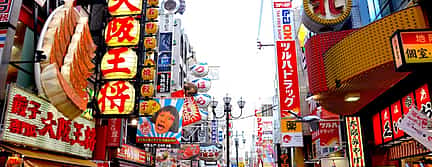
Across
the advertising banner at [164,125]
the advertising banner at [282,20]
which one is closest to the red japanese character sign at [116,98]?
the advertising banner at [164,125]

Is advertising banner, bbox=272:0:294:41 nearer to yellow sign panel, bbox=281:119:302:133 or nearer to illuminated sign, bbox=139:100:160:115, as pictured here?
yellow sign panel, bbox=281:119:302:133

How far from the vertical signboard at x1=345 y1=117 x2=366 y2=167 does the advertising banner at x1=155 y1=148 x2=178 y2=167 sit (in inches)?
548

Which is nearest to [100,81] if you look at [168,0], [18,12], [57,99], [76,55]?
[76,55]

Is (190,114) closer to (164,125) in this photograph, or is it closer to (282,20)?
(164,125)

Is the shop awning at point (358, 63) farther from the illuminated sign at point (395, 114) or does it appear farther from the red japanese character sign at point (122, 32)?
the red japanese character sign at point (122, 32)

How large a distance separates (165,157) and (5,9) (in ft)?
53.9

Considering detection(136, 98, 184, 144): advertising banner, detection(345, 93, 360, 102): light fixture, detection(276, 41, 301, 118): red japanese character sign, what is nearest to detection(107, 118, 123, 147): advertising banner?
detection(136, 98, 184, 144): advertising banner

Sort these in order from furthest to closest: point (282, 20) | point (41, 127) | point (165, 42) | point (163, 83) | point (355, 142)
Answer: point (165, 42) → point (163, 83) → point (282, 20) → point (355, 142) → point (41, 127)

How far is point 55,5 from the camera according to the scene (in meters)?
12.0

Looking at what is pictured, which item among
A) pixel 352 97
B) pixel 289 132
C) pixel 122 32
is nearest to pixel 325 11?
pixel 352 97

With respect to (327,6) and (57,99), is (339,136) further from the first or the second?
(57,99)

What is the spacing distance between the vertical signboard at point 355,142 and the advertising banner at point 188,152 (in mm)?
14354

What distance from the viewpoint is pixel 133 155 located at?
741 inches

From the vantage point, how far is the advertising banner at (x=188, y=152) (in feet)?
84.0
